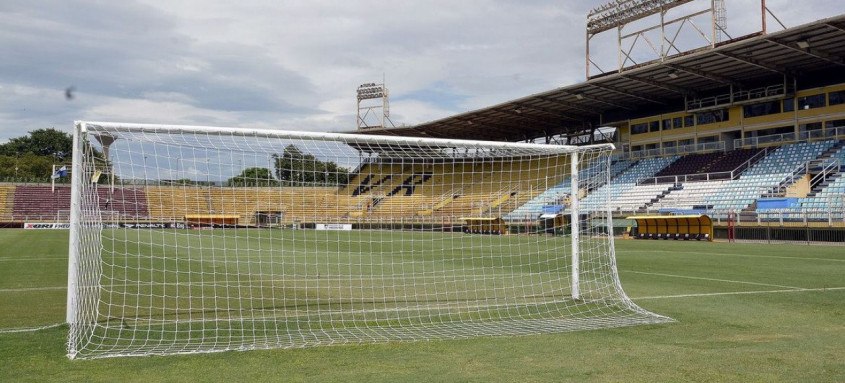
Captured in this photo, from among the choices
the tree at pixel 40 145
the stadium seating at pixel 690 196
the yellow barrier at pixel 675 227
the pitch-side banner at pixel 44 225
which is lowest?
the yellow barrier at pixel 675 227

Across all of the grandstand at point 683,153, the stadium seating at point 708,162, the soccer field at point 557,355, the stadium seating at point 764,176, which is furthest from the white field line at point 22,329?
the stadium seating at point 708,162

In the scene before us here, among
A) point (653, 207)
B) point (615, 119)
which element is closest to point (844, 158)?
point (653, 207)

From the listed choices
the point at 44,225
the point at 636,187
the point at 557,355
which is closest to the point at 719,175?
the point at 636,187

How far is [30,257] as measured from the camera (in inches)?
625

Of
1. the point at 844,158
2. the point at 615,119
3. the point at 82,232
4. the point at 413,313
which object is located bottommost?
the point at 413,313

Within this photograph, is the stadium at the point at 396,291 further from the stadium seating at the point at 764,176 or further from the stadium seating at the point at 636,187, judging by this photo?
the stadium seating at the point at 636,187

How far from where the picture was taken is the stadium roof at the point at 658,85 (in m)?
26.5

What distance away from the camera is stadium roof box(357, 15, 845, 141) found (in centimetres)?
2650

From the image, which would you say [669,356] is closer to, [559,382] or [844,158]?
[559,382]

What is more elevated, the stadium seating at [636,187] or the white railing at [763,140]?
the white railing at [763,140]

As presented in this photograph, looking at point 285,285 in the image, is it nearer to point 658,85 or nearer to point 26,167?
point 658,85

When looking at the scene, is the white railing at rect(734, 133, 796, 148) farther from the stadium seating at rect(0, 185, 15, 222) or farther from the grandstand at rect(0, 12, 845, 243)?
the stadium seating at rect(0, 185, 15, 222)

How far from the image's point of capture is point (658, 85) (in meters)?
34.0

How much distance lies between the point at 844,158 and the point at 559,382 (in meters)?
28.3
